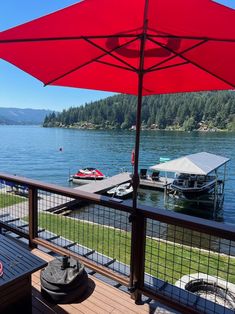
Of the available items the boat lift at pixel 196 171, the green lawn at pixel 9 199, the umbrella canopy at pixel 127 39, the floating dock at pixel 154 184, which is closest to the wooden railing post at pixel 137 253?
the umbrella canopy at pixel 127 39

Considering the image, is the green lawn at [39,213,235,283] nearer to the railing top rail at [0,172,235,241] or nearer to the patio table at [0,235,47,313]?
the railing top rail at [0,172,235,241]

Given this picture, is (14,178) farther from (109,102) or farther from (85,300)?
(109,102)

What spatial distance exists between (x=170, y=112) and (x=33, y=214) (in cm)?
10053

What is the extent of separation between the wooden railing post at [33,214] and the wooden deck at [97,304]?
789mm

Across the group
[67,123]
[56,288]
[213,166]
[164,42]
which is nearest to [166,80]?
[164,42]

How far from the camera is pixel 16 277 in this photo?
1772mm

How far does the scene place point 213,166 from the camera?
17.0m

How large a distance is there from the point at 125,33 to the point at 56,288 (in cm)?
208

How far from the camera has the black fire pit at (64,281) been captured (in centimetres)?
245

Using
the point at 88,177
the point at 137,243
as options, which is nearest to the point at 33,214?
the point at 137,243

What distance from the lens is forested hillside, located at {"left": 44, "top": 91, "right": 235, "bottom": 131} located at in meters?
93.1

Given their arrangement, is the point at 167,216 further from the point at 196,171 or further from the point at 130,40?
the point at 196,171

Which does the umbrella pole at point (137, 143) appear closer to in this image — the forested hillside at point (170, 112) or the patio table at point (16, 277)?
the patio table at point (16, 277)

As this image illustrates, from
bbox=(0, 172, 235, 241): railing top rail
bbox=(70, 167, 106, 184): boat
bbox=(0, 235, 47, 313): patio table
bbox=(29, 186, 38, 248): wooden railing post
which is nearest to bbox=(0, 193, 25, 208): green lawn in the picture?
bbox=(29, 186, 38, 248): wooden railing post
